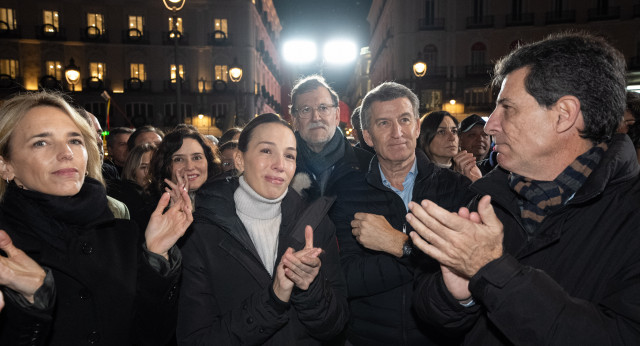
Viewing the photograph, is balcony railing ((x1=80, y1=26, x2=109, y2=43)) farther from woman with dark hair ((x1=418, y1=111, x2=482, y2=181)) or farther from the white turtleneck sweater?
the white turtleneck sweater

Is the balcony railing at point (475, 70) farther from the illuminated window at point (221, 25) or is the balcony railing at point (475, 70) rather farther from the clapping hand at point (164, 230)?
the clapping hand at point (164, 230)

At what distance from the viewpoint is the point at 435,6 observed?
1363 inches

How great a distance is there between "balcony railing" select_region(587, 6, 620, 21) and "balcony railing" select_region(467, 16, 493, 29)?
7.74 meters

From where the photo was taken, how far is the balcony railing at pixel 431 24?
1350 inches

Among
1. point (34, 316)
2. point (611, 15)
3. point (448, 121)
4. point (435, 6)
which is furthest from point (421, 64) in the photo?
point (611, 15)

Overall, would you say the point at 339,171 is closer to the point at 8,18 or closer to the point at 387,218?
the point at 387,218

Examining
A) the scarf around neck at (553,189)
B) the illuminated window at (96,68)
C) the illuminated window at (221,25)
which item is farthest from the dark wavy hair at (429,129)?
the illuminated window at (96,68)

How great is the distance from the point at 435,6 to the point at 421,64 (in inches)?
958

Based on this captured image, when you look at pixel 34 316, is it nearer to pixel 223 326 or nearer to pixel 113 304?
pixel 113 304

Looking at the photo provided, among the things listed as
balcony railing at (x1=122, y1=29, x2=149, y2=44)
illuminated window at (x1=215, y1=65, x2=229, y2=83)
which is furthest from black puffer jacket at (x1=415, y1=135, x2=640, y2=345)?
balcony railing at (x1=122, y1=29, x2=149, y2=44)

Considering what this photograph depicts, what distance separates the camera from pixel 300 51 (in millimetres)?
11234

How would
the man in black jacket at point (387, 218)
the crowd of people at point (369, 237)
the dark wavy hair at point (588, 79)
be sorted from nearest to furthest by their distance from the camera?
1. the crowd of people at point (369, 237)
2. the dark wavy hair at point (588, 79)
3. the man in black jacket at point (387, 218)

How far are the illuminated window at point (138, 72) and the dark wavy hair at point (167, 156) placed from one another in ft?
113

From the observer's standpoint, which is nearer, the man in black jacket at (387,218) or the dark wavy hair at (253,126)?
the man in black jacket at (387,218)
